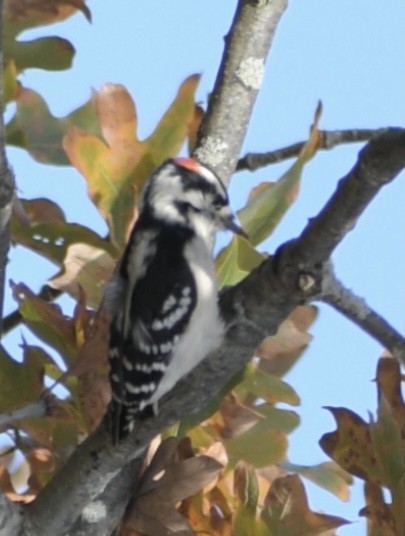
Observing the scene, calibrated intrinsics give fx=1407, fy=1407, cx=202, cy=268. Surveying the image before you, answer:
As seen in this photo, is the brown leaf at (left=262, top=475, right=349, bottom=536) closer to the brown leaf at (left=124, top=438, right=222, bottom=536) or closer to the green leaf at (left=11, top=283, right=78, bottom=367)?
the brown leaf at (left=124, top=438, right=222, bottom=536)

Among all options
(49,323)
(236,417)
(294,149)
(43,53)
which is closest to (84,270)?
(49,323)

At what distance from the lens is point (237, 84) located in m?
2.29

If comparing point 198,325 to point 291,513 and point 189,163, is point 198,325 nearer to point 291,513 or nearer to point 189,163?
point 189,163

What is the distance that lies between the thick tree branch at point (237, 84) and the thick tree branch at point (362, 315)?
0.60m

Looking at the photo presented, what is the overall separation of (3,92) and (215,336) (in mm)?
471

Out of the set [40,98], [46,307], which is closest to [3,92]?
[40,98]

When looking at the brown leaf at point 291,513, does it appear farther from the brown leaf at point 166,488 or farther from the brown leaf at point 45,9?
the brown leaf at point 45,9

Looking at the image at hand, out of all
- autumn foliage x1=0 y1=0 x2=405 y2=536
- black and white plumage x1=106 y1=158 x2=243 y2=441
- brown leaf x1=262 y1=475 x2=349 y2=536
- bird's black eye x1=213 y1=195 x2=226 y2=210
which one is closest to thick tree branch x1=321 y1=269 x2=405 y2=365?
autumn foliage x1=0 y1=0 x2=405 y2=536

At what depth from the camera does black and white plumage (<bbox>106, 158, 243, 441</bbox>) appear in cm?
217

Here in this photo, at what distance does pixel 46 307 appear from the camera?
1.94 metres

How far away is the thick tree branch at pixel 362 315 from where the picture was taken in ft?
5.45

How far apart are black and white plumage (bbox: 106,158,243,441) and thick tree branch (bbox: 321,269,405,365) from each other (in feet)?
1.19

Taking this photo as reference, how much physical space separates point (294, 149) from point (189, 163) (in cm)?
33

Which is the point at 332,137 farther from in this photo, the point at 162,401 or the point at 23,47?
the point at 162,401
